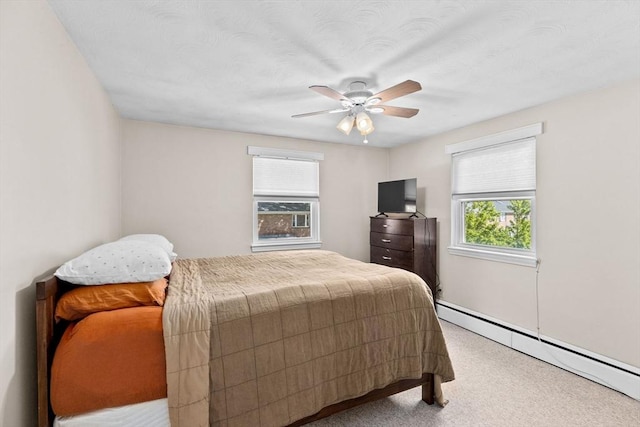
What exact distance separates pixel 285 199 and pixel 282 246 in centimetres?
67

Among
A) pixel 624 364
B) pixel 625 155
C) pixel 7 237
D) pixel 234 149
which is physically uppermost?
pixel 234 149

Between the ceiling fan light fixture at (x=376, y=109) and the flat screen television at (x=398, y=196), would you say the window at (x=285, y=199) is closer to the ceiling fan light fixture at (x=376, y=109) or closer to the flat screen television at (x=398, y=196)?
the flat screen television at (x=398, y=196)

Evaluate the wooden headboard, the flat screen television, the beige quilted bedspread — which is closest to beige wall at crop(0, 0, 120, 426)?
the wooden headboard

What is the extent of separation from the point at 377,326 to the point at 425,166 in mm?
3036

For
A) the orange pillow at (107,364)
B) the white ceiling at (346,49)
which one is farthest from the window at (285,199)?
the orange pillow at (107,364)

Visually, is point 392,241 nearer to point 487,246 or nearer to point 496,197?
point 487,246

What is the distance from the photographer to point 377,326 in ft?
6.23

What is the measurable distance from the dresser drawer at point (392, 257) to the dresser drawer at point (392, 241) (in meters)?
0.06

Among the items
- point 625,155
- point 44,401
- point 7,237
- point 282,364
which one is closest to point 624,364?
point 625,155

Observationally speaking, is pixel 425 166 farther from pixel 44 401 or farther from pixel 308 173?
pixel 44 401

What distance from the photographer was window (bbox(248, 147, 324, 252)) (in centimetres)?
411

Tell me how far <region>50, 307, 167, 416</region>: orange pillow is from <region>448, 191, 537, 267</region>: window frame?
11.0 ft

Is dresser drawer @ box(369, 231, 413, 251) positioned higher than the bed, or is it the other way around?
dresser drawer @ box(369, 231, 413, 251)

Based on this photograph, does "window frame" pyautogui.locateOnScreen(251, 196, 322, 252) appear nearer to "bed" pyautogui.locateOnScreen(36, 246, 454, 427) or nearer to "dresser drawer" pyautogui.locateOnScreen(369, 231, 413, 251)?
"dresser drawer" pyautogui.locateOnScreen(369, 231, 413, 251)
